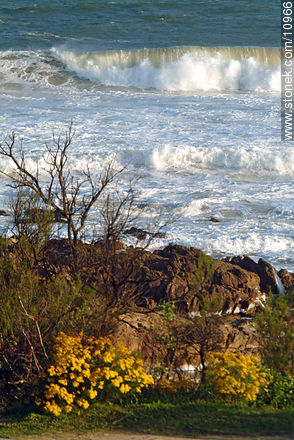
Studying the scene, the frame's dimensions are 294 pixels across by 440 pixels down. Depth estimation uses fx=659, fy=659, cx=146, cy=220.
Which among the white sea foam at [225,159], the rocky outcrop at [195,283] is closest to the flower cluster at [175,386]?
the rocky outcrop at [195,283]

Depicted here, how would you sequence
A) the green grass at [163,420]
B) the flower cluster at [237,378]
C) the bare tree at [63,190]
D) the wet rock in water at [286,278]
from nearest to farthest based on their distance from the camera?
1. the green grass at [163,420]
2. the flower cluster at [237,378]
3. the bare tree at [63,190]
4. the wet rock in water at [286,278]

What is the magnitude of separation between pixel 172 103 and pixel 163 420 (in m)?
20.3

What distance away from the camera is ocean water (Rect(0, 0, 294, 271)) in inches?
613

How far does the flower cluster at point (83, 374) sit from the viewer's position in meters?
6.86

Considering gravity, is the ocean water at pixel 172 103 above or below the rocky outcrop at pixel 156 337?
above

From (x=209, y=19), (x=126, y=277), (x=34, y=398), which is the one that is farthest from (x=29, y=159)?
(x=209, y=19)

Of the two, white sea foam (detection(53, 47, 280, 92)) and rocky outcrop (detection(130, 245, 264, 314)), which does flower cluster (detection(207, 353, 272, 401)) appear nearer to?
rocky outcrop (detection(130, 245, 264, 314))

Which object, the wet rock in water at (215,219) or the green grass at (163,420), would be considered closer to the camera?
the green grass at (163,420)

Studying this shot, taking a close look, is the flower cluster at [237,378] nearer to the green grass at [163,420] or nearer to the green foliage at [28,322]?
the green grass at [163,420]

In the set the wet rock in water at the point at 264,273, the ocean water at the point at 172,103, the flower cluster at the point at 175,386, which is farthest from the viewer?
the ocean water at the point at 172,103

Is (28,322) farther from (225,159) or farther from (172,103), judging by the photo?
(172,103)

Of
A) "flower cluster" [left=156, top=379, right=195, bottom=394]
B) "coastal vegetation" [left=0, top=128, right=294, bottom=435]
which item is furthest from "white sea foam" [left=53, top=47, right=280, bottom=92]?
"flower cluster" [left=156, top=379, right=195, bottom=394]

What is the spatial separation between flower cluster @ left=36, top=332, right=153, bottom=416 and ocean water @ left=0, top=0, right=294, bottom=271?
608 centimetres

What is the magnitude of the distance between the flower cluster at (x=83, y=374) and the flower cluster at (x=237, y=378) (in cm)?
74
